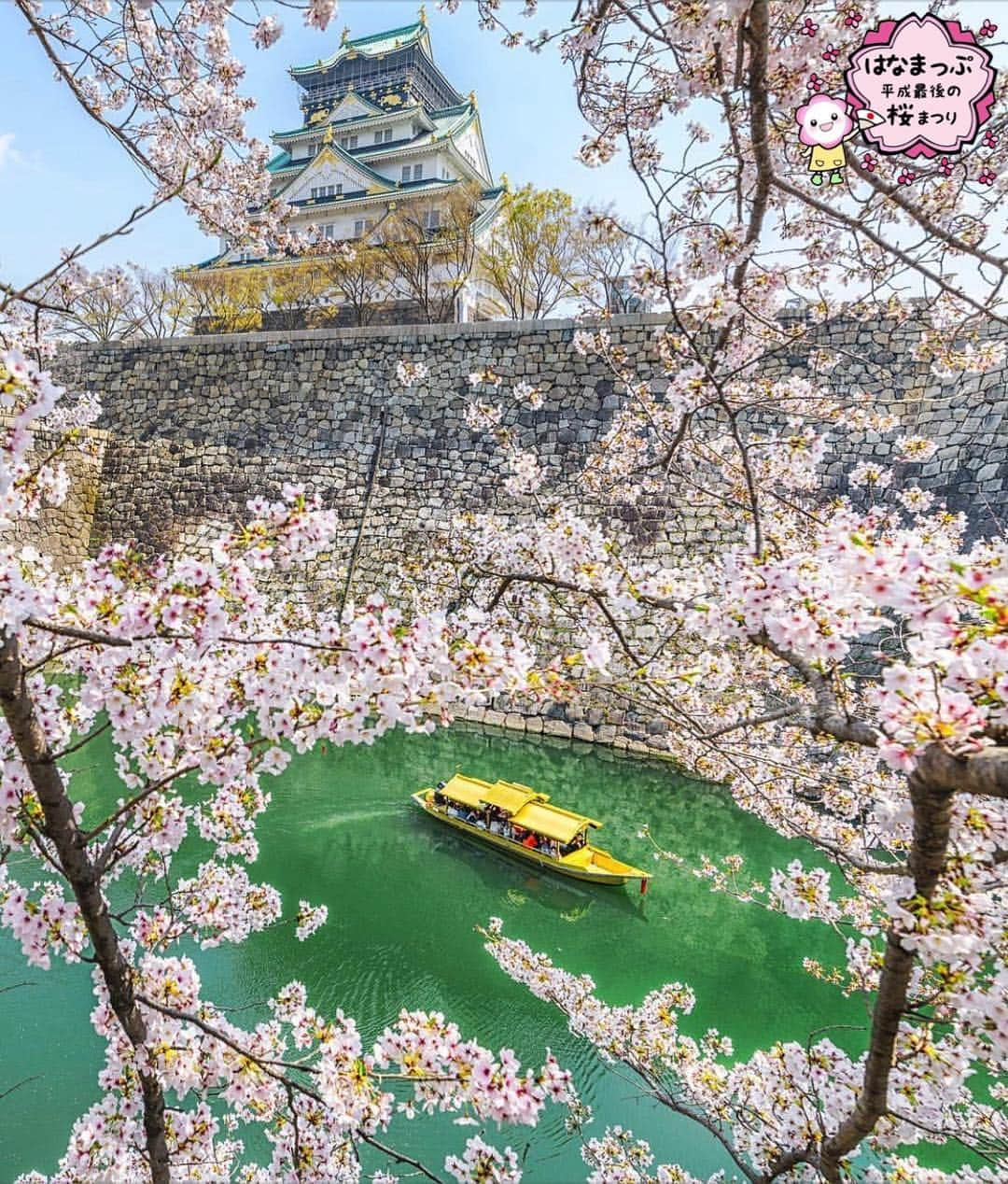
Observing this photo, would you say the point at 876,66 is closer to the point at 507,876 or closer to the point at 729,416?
the point at 729,416

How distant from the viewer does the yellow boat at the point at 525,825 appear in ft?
19.5

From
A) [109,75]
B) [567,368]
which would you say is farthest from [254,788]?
[567,368]

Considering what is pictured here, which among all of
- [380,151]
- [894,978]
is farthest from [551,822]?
[380,151]

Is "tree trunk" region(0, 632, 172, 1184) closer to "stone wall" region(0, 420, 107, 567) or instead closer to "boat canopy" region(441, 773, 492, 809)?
"boat canopy" region(441, 773, 492, 809)

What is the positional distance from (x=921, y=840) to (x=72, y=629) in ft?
6.13

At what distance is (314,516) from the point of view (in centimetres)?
154

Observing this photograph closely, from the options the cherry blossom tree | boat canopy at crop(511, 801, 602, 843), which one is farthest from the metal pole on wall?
the cherry blossom tree

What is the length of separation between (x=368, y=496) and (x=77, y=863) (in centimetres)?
980

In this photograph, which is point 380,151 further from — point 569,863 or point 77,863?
point 77,863

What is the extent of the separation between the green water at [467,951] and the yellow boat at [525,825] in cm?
19

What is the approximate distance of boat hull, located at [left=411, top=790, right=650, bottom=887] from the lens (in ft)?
19.3

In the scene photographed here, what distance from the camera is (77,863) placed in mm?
1659

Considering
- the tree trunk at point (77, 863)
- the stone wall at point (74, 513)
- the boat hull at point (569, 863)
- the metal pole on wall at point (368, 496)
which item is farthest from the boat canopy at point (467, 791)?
the stone wall at point (74, 513)

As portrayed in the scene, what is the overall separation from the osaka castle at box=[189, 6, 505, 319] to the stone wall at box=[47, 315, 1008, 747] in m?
5.07
